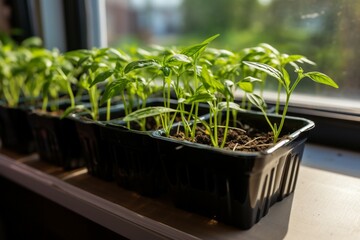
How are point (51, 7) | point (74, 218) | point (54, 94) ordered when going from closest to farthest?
point (74, 218) → point (54, 94) → point (51, 7)

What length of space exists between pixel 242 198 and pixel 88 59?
463 millimetres

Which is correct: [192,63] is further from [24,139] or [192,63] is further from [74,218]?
[24,139]

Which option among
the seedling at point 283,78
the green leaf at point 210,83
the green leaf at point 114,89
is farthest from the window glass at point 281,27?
the green leaf at point 114,89

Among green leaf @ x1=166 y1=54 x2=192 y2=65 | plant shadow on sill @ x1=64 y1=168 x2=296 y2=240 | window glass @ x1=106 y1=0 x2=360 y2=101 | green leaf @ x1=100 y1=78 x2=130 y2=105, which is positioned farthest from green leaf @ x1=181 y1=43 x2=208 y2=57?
window glass @ x1=106 y1=0 x2=360 y2=101

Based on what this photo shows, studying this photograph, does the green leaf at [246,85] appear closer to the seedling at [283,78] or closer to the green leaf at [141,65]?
the seedling at [283,78]

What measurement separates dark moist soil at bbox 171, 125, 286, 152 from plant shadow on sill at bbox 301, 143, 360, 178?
0.71ft

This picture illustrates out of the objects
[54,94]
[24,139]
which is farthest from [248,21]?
[24,139]

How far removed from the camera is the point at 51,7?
4.53ft

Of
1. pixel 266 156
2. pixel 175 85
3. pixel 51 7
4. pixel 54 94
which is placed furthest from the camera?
pixel 51 7

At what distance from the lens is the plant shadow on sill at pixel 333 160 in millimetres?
776

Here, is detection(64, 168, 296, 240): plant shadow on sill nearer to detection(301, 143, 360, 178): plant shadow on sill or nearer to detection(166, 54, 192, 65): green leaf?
detection(301, 143, 360, 178): plant shadow on sill

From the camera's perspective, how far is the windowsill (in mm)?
568

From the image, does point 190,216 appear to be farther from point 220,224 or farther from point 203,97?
point 203,97

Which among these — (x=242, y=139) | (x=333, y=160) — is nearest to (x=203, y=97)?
(x=242, y=139)
